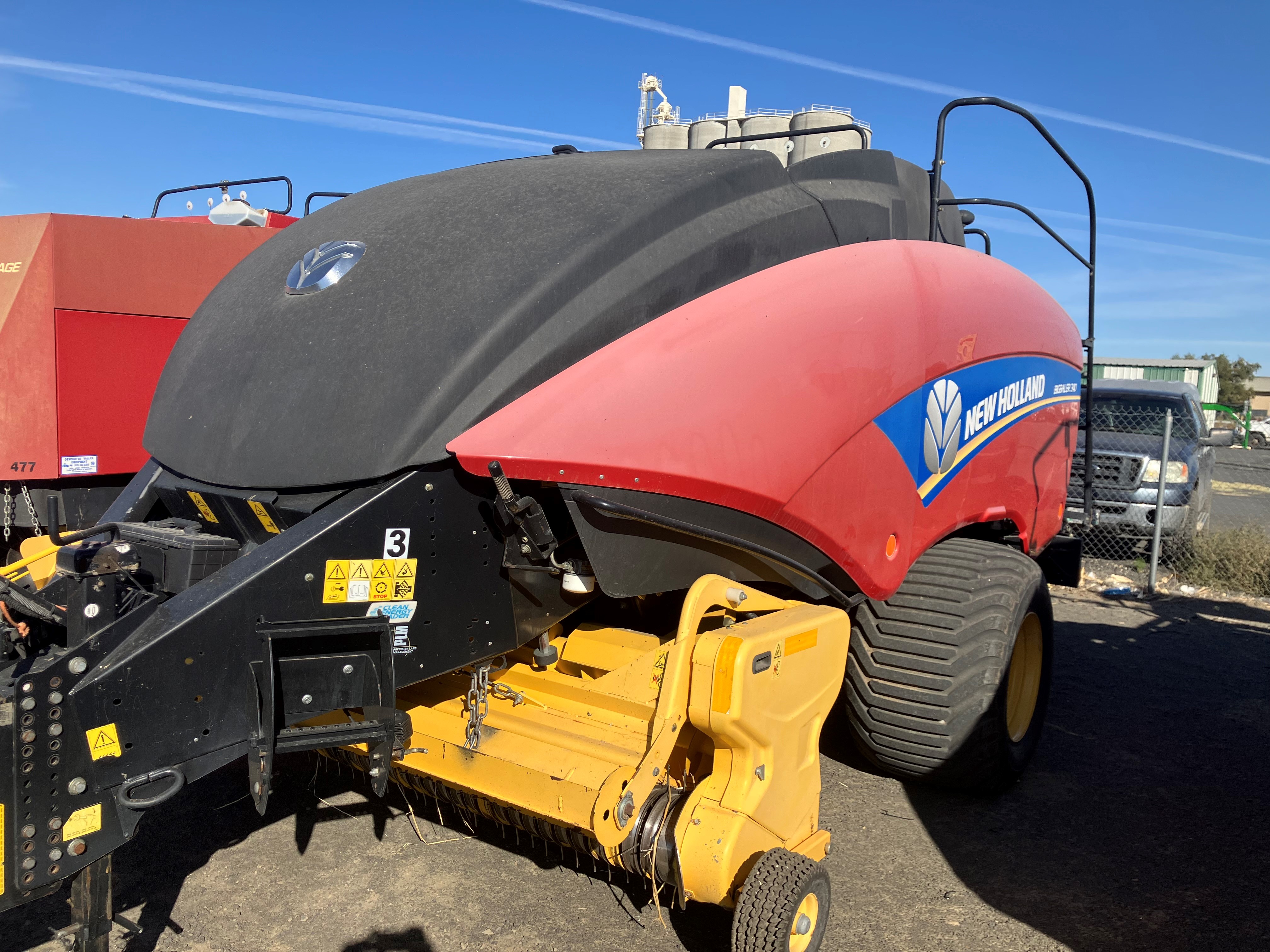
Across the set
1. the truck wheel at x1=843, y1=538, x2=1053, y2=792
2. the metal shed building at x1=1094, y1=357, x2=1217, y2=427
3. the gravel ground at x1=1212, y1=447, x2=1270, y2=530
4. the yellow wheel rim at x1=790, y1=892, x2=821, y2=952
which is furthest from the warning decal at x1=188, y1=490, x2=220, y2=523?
the metal shed building at x1=1094, y1=357, x2=1217, y2=427

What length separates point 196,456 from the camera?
2873 millimetres

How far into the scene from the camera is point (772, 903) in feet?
8.32

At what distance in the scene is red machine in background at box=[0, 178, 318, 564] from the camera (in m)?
5.32

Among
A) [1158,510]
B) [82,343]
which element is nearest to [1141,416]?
[1158,510]

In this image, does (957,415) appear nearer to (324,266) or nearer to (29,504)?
(324,266)

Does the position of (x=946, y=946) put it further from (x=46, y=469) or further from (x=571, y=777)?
(x=46, y=469)

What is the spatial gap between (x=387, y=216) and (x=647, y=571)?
1.45 m

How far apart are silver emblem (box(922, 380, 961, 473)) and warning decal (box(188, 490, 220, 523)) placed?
7.59ft

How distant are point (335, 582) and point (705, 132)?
3010mm

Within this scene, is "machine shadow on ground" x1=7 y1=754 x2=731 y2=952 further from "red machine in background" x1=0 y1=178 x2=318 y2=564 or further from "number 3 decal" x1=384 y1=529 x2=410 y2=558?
"red machine in background" x1=0 y1=178 x2=318 y2=564

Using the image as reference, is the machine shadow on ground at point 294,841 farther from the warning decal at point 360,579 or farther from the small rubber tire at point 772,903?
the warning decal at point 360,579

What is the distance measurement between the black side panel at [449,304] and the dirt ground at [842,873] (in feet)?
4.57

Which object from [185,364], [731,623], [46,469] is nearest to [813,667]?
[731,623]

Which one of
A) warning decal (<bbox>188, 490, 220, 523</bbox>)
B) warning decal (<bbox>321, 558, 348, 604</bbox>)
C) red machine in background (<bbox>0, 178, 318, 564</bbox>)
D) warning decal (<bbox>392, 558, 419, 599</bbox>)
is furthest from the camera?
red machine in background (<bbox>0, 178, 318, 564</bbox>)
